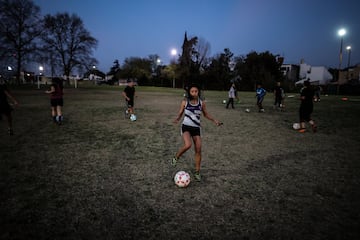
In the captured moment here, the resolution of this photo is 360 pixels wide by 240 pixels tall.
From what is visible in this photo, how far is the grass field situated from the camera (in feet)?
10.1

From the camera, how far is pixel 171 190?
13.9ft

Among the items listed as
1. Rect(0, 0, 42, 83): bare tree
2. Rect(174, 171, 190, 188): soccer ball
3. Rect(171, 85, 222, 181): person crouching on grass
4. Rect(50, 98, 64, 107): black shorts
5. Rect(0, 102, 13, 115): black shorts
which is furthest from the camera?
Rect(0, 0, 42, 83): bare tree

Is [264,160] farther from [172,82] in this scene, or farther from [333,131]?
[172,82]

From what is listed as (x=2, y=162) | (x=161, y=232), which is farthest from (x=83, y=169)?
(x=161, y=232)

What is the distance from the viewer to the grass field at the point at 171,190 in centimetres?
308

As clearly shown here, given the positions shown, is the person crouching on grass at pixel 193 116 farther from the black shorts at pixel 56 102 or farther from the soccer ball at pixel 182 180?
the black shorts at pixel 56 102

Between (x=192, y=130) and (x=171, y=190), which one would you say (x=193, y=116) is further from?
(x=171, y=190)

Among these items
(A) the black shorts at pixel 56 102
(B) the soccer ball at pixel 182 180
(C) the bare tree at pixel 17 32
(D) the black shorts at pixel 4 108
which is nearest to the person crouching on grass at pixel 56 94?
(A) the black shorts at pixel 56 102

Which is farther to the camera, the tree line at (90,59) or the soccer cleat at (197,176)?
the tree line at (90,59)

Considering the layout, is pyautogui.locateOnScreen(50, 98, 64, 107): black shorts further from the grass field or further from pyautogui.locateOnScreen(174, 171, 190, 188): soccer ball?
pyautogui.locateOnScreen(174, 171, 190, 188): soccer ball

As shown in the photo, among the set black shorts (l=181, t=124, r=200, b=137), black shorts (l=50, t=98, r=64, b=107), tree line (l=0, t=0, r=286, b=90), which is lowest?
black shorts (l=181, t=124, r=200, b=137)

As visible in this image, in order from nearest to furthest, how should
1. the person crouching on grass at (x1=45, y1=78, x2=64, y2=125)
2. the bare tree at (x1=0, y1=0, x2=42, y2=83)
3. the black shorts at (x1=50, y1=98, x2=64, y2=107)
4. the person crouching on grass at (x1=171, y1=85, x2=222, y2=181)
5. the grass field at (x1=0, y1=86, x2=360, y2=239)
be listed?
1. the grass field at (x1=0, y1=86, x2=360, y2=239)
2. the person crouching on grass at (x1=171, y1=85, x2=222, y2=181)
3. the person crouching on grass at (x1=45, y1=78, x2=64, y2=125)
4. the black shorts at (x1=50, y1=98, x2=64, y2=107)
5. the bare tree at (x1=0, y1=0, x2=42, y2=83)

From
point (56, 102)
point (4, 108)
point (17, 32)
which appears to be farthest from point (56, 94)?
point (17, 32)

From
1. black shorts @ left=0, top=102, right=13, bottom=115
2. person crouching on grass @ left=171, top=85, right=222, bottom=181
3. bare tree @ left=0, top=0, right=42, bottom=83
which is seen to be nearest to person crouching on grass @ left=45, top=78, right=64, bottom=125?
black shorts @ left=0, top=102, right=13, bottom=115
